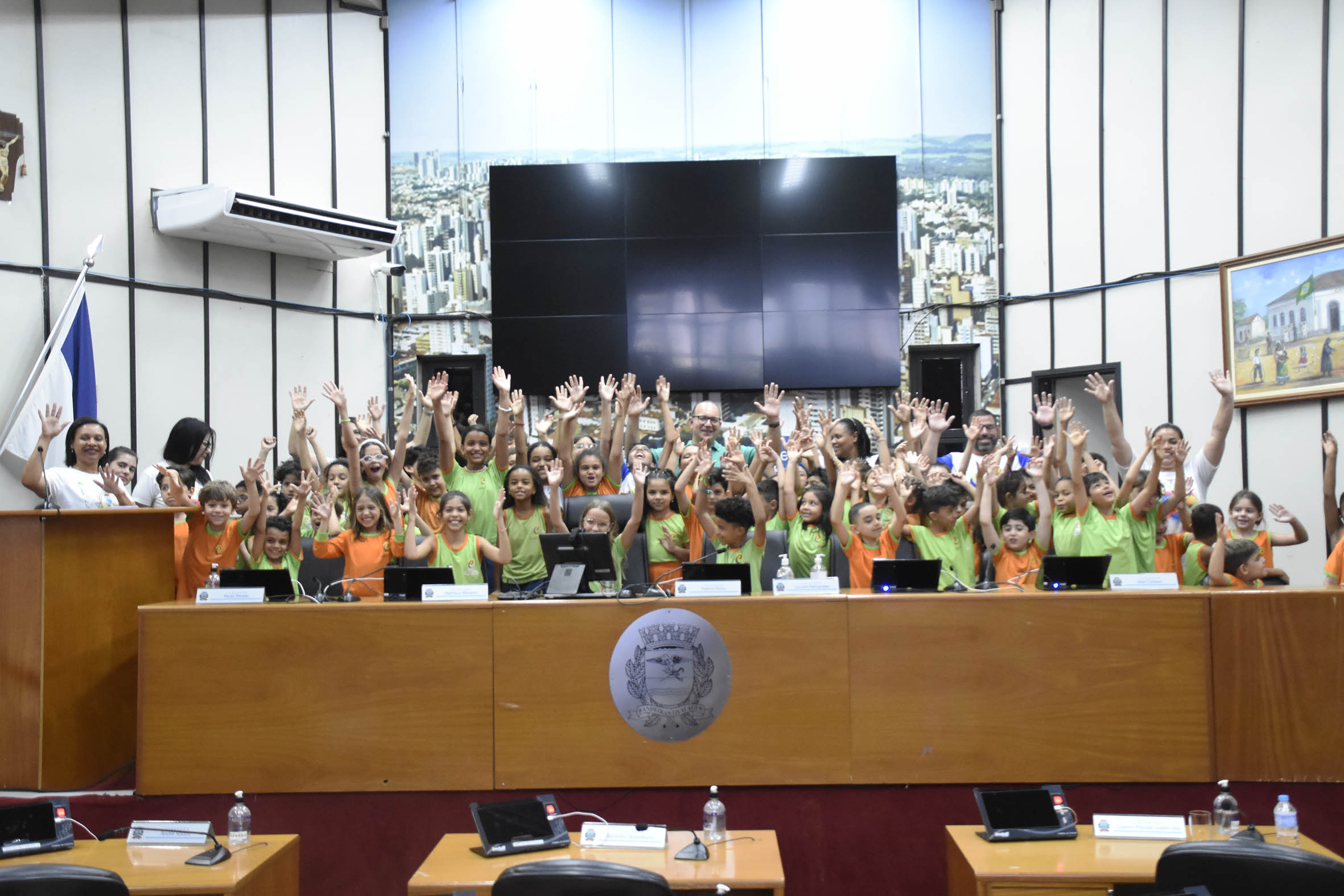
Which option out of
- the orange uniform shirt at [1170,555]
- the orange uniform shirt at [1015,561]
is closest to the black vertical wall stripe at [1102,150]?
the orange uniform shirt at [1170,555]

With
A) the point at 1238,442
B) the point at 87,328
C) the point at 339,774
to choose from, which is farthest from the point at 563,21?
the point at 339,774

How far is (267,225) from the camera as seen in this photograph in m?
7.30

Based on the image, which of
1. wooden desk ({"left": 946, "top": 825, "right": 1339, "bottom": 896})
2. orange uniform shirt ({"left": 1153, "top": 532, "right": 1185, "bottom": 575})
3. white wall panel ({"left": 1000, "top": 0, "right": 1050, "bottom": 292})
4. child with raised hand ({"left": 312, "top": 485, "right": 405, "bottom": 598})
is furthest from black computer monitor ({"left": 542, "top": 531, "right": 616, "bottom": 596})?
white wall panel ({"left": 1000, "top": 0, "right": 1050, "bottom": 292})

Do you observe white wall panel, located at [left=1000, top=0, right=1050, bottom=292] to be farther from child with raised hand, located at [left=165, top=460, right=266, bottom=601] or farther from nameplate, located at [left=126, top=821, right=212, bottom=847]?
nameplate, located at [left=126, top=821, right=212, bottom=847]

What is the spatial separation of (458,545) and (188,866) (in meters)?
1.94

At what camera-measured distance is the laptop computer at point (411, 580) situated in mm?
3418

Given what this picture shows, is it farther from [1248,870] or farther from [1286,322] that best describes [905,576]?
[1286,322]

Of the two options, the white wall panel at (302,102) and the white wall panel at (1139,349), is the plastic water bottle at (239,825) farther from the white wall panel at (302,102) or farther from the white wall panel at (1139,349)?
the white wall panel at (1139,349)

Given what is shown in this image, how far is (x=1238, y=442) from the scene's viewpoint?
22.2 feet

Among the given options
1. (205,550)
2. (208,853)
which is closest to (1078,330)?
(205,550)

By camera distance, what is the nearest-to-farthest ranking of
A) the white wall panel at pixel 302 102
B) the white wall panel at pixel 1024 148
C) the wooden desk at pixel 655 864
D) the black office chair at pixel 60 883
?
1. the black office chair at pixel 60 883
2. the wooden desk at pixel 655 864
3. the white wall panel at pixel 302 102
4. the white wall panel at pixel 1024 148

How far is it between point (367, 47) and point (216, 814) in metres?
7.01

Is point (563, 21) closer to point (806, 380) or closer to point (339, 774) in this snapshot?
point (806, 380)

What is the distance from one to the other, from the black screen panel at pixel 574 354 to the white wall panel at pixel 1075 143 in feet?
11.6
